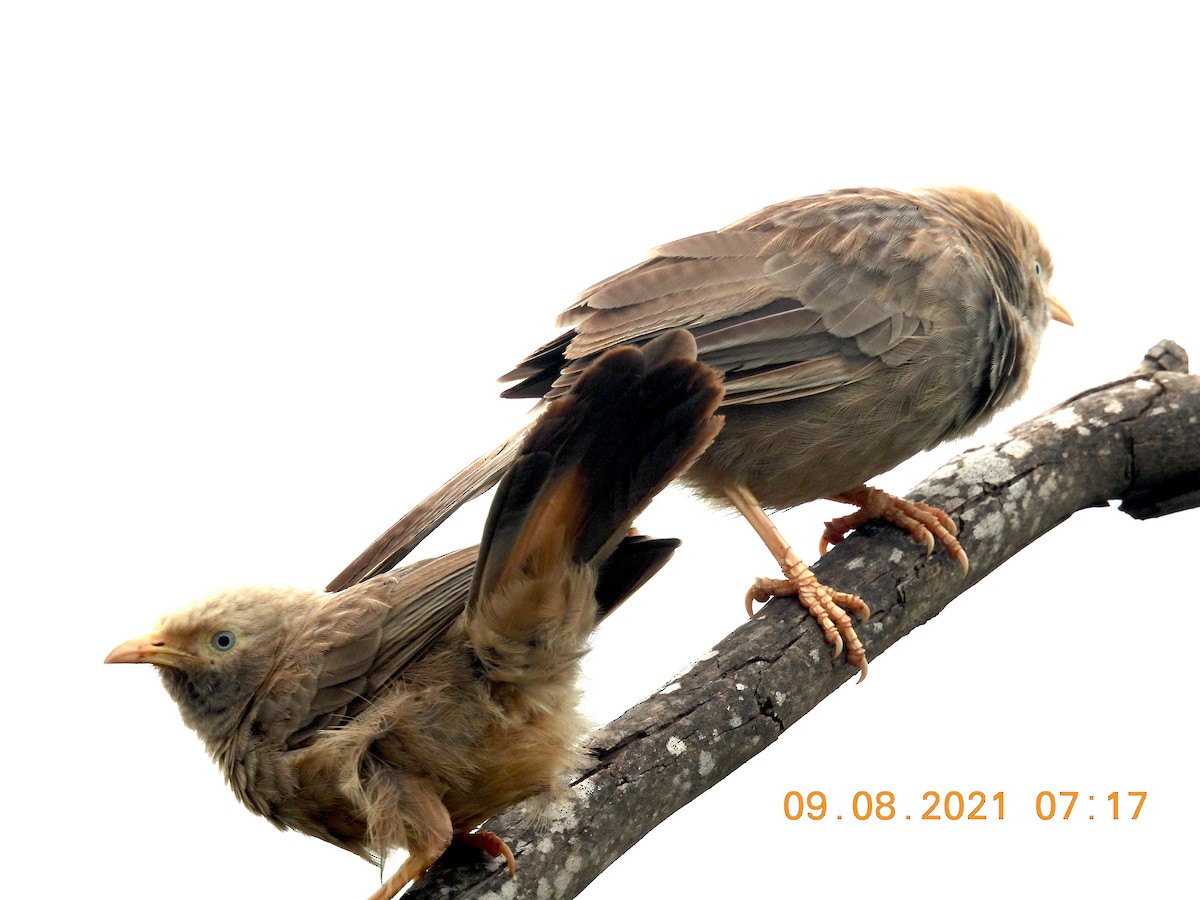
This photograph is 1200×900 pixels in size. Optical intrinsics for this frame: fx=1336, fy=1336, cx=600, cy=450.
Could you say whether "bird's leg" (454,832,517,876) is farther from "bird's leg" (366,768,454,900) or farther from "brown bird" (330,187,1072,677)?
"brown bird" (330,187,1072,677)

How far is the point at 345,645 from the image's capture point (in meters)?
3.34

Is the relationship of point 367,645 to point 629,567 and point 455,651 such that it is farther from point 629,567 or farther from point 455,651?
point 629,567

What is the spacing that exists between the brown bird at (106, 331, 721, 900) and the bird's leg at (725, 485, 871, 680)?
73 cm

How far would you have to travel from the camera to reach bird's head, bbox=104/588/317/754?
3398mm

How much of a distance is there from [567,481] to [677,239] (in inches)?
55.6

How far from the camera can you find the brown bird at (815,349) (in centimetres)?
390

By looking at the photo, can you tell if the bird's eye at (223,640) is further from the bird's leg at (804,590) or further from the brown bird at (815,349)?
the bird's leg at (804,590)

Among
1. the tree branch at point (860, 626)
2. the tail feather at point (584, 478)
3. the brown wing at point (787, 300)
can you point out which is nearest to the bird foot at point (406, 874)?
the tree branch at point (860, 626)

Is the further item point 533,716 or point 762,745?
point 762,745

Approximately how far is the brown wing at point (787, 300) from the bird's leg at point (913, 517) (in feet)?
1.84

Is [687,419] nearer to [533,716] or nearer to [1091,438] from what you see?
[533,716]

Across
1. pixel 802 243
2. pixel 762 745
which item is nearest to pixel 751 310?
pixel 802 243

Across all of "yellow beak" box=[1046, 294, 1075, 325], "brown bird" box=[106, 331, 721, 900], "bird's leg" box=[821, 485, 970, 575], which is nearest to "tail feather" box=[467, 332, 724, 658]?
"brown bird" box=[106, 331, 721, 900]

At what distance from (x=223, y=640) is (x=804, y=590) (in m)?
1.70
